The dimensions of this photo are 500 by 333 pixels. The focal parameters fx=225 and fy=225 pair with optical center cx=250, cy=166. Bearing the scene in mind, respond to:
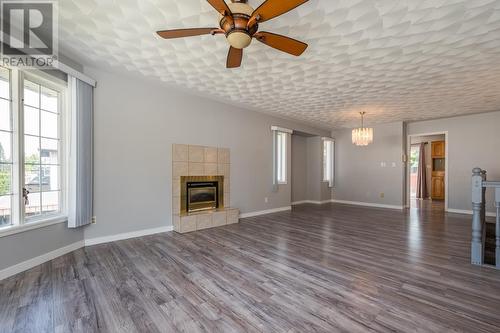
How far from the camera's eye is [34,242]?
2.67 m

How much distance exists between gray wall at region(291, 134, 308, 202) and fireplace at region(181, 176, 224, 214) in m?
3.45

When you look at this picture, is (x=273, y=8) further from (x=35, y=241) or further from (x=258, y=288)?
(x=35, y=241)

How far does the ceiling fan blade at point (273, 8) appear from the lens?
1603mm

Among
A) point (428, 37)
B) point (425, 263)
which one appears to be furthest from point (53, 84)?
point (425, 263)

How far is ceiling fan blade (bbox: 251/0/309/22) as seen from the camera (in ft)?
5.26

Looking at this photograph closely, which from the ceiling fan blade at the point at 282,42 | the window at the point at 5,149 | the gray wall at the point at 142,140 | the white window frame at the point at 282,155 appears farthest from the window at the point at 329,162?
the window at the point at 5,149

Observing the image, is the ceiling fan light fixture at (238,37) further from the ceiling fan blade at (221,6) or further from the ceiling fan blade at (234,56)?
the ceiling fan blade at (234,56)

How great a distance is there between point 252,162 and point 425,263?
3.80 meters

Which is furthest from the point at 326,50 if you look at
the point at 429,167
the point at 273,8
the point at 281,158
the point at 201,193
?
the point at 429,167

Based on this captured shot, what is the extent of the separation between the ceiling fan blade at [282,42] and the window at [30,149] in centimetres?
278

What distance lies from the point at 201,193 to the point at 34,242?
2.56 m

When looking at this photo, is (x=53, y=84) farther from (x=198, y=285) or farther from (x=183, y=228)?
(x=198, y=285)

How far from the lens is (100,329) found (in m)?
1.63

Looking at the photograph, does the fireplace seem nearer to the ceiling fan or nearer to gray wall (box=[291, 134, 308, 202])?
the ceiling fan
